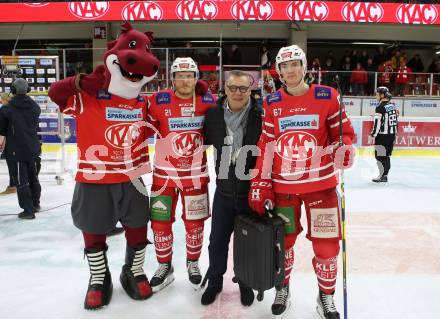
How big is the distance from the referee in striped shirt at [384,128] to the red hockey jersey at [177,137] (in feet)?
13.4

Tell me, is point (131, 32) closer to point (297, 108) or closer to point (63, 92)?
point (63, 92)

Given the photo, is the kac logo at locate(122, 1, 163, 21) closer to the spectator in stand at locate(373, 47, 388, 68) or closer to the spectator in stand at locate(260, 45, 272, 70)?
the spectator in stand at locate(260, 45, 272, 70)

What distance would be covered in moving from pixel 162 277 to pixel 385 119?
442 centimetres

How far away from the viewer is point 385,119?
606 cm

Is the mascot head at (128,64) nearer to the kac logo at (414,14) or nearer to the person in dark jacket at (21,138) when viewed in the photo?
the person in dark jacket at (21,138)

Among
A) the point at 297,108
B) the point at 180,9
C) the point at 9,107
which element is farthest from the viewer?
the point at 180,9

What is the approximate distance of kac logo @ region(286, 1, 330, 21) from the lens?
10938 millimetres

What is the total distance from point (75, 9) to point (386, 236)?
32.7 feet

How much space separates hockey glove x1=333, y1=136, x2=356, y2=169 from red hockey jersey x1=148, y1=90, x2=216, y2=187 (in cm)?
83

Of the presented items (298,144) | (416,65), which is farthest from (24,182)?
(416,65)

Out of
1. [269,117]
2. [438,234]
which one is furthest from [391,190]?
[269,117]

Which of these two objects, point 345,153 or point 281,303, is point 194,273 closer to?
point 281,303

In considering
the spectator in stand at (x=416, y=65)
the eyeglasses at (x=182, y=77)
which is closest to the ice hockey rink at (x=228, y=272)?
the eyeglasses at (x=182, y=77)

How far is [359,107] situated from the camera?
30.0 feet
